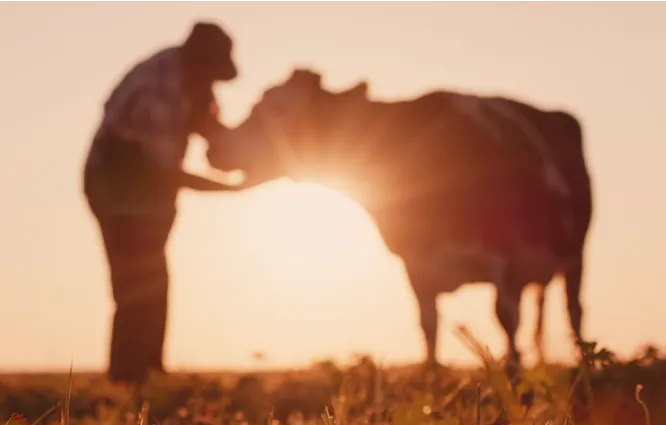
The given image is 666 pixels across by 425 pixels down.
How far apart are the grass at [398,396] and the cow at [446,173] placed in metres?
3.12

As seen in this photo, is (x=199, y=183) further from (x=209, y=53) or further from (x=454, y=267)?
(x=454, y=267)

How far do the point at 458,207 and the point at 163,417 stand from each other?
18.9 feet

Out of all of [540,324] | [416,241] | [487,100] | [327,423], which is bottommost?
[540,324]

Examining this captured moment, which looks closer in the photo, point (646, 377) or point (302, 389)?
point (646, 377)

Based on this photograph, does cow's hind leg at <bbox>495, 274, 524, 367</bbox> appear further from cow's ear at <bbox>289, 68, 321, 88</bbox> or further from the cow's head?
cow's ear at <bbox>289, 68, 321, 88</bbox>

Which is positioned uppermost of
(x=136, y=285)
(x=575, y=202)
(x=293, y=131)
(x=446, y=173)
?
(x=293, y=131)

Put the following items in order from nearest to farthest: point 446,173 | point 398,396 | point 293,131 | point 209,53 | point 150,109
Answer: point 398,396 → point 150,109 → point 209,53 → point 446,173 → point 293,131

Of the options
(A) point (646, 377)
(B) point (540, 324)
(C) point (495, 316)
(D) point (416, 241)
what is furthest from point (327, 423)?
(B) point (540, 324)

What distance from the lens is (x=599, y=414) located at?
1.48 m

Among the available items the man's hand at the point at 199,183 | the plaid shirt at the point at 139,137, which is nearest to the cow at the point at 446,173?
the man's hand at the point at 199,183

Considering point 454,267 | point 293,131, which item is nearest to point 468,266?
point 454,267

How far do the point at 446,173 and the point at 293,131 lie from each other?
237 cm

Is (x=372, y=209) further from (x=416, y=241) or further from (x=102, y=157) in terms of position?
(x=102, y=157)

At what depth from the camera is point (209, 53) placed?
901 centimetres
